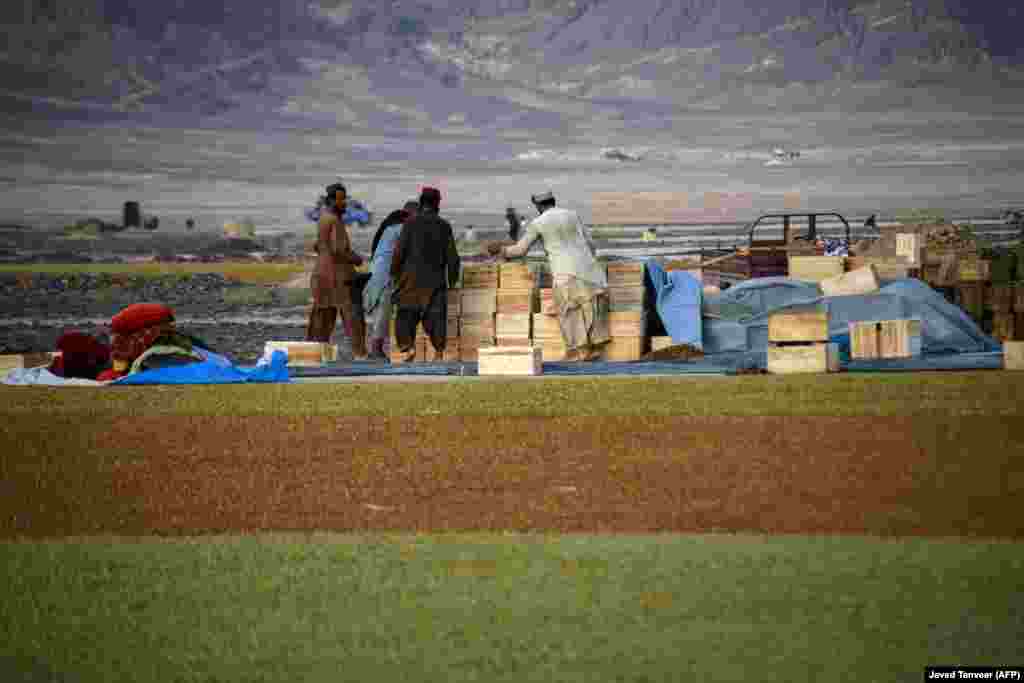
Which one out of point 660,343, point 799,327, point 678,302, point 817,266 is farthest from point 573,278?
point 817,266

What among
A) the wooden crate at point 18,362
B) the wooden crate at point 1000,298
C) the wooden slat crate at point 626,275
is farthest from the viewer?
the wooden crate at point 1000,298

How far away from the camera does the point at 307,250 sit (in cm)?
5572

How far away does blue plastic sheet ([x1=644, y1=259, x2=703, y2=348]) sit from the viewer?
18.3 metres

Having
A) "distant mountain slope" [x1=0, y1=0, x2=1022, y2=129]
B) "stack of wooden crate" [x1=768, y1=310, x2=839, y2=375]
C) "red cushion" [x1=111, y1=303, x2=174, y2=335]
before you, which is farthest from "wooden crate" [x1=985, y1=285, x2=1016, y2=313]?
"distant mountain slope" [x1=0, y1=0, x2=1022, y2=129]

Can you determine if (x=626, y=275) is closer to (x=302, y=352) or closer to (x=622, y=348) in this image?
(x=622, y=348)

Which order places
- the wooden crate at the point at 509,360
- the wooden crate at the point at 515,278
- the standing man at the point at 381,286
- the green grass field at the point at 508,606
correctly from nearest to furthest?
1. the green grass field at the point at 508,606
2. the wooden crate at the point at 509,360
3. the wooden crate at the point at 515,278
4. the standing man at the point at 381,286

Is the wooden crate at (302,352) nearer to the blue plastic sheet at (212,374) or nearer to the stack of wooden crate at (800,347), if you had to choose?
the blue plastic sheet at (212,374)

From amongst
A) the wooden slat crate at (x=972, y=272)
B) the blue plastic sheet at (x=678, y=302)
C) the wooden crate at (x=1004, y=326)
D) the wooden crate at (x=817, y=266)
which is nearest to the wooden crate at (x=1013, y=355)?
the wooden crate at (x=1004, y=326)

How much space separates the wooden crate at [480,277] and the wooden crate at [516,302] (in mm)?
134

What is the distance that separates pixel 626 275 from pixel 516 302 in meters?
0.98

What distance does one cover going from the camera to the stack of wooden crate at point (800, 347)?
16.5m

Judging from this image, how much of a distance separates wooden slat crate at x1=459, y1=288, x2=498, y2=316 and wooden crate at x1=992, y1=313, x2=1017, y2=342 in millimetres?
4485

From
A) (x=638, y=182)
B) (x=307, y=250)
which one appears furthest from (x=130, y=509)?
(x=638, y=182)

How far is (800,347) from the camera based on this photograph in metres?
16.6
